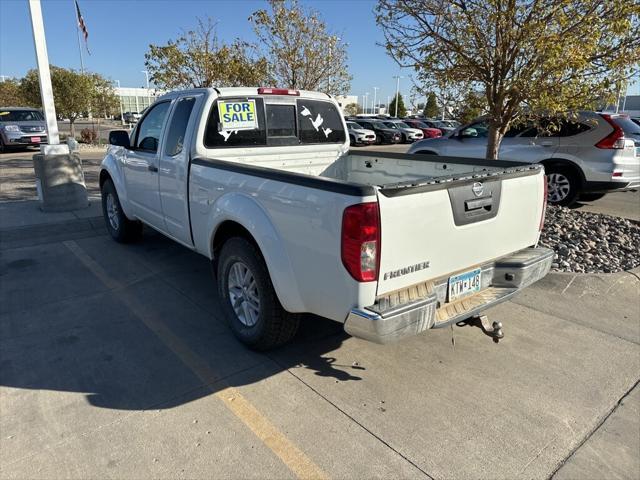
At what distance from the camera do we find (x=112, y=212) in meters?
6.38

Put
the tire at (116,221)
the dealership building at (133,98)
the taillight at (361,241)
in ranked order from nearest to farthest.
→ the taillight at (361,241) → the tire at (116,221) → the dealership building at (133,98)

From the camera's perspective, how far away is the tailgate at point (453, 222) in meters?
2.60

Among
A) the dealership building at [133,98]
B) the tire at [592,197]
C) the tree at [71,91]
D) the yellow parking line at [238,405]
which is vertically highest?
the dealership building at [133,98]

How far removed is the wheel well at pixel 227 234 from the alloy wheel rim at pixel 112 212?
2893 mm

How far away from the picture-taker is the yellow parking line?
2.48 m

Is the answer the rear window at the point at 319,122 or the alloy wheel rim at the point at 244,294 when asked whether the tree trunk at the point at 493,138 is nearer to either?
the rear window at the point at 319,122

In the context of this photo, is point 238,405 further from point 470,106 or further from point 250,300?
point 470,106

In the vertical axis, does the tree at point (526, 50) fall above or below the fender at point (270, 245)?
above

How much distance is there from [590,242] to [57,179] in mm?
8086

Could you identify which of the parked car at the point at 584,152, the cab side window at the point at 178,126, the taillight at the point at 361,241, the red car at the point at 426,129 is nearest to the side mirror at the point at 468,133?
the parked car at the point at 584,152

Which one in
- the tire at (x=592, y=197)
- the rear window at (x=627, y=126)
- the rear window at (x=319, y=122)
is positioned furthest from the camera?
the tire at (x=592, y=197)

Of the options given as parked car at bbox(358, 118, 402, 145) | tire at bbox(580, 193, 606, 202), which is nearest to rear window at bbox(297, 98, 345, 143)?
tire at bbox(580, 193, 606, 202)

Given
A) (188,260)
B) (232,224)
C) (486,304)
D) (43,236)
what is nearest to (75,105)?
(43,236)

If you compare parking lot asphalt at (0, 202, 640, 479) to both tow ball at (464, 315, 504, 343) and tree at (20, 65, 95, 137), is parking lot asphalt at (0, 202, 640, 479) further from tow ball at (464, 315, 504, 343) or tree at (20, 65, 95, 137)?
tree at (20, 65, 95, 137)
